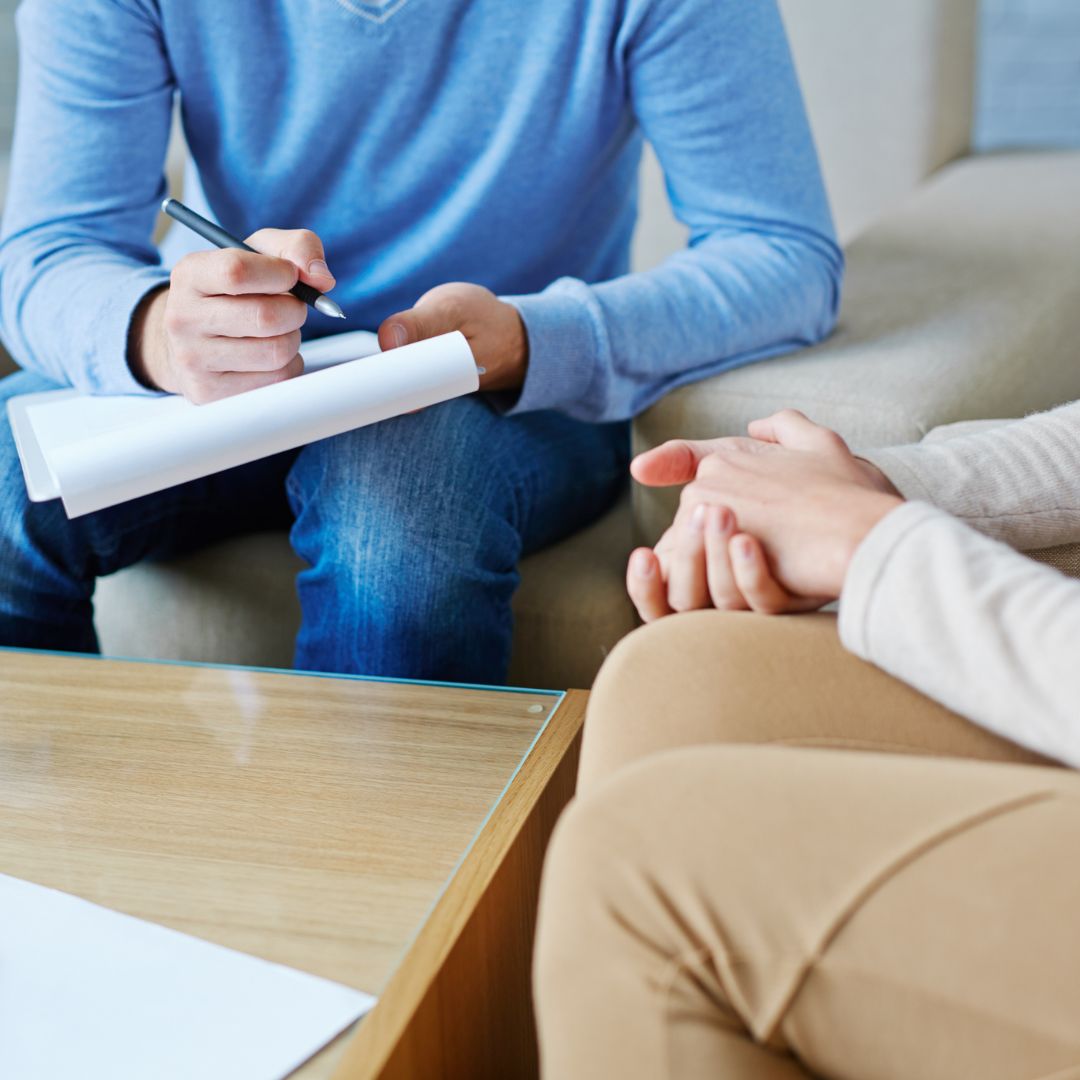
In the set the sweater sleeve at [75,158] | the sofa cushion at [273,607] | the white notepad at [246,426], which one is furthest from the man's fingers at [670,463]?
the sweater sleeve at [75,158]

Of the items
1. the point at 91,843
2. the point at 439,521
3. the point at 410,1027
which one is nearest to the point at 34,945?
the point at 91,843

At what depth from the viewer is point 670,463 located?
2.44 ft

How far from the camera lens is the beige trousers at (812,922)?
0.46 metres

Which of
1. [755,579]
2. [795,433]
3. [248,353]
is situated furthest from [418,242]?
[755,579]

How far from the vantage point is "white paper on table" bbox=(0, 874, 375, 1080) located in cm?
55

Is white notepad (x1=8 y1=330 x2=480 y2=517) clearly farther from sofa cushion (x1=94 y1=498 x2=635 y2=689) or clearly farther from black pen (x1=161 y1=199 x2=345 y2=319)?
sofa cushion (x1=94 y1=498 x2=635 y2=689)

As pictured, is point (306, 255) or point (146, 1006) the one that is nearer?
point (146, 1006)

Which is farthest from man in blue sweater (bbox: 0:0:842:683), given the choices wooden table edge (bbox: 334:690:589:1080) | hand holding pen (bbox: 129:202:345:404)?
wooden table edge (bbox: 334:690:589:1080)

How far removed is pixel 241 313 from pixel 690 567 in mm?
393

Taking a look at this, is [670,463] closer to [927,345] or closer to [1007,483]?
[1007,483]

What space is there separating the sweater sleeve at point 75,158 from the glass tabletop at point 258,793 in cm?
36

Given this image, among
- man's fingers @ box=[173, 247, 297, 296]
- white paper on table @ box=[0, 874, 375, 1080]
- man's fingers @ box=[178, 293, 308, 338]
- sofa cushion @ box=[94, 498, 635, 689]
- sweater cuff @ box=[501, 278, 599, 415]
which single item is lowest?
sofa cushion @ box=[94, 498, 635, 689]

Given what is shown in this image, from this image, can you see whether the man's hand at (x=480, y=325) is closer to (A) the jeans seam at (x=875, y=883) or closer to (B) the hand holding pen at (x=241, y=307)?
(B) the hand holding pen at (x=241, y=307)

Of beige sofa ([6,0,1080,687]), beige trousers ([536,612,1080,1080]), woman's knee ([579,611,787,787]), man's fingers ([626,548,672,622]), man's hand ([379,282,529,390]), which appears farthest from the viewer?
beige sofa ([6,0,1080,687])
